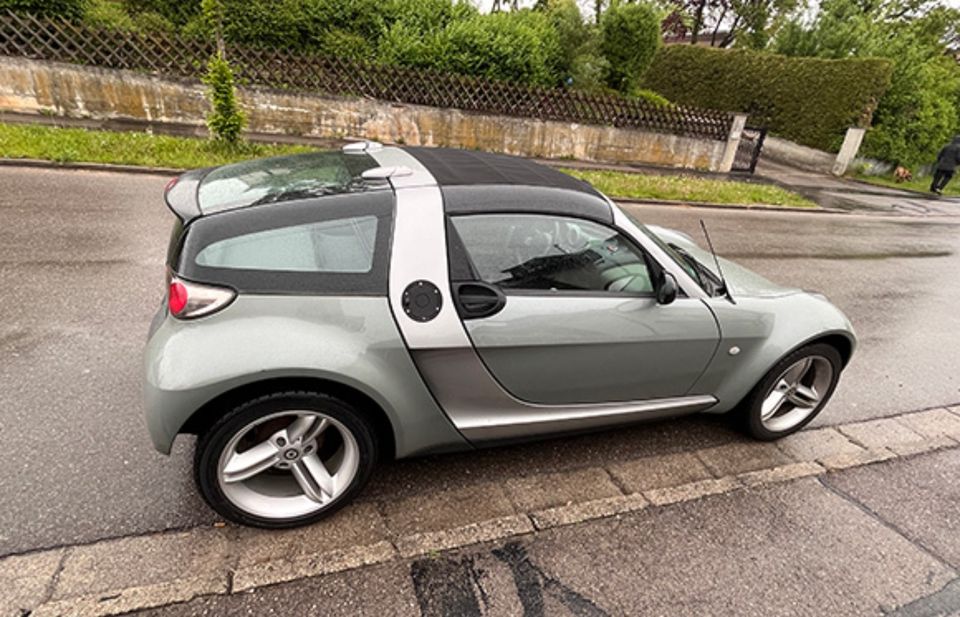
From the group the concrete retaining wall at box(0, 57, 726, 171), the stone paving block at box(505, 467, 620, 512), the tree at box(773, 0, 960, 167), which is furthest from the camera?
the tree at box(773, 0, 960, 167)

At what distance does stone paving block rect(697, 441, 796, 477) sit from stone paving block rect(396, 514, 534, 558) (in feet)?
4.18

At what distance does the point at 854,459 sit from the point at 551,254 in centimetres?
236

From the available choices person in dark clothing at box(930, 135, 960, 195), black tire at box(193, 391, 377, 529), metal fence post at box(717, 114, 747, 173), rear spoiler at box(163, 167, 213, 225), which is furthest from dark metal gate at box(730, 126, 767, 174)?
black tire at box(193, 391, 377, 529)

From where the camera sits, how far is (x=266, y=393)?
2.04 meters

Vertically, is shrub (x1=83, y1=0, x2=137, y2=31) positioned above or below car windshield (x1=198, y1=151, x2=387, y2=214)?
above

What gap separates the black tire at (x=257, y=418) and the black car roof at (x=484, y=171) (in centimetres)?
110

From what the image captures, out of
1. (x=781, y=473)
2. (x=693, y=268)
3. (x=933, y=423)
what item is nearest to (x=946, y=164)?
(x=933, y=423)

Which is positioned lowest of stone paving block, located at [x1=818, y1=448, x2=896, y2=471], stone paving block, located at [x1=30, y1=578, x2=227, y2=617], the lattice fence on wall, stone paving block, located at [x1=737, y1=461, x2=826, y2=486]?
stone paving block, located at [x1=30, y1=578, x2=227, y2=617]

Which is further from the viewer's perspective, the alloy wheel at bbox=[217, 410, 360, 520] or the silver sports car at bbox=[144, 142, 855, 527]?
the alloy wheel at bbox=[217, 410, 360, 520]

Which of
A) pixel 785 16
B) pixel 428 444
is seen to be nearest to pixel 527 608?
pixel 428 444

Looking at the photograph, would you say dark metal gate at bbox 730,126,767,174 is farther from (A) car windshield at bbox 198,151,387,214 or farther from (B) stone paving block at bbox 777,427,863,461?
(A) car windshield at bbox 198,151,387,214

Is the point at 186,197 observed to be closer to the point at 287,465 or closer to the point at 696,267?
the point at 287,465

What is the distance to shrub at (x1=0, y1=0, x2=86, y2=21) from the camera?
926cm

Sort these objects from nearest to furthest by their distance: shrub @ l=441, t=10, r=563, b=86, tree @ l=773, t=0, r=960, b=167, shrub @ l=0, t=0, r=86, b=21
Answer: shrub @ l=0, t=0, r=86, b=21 → shrub @ l=441, t=10, r=563, b=86 → tree @ l=773, t=0, r=960, b=167
